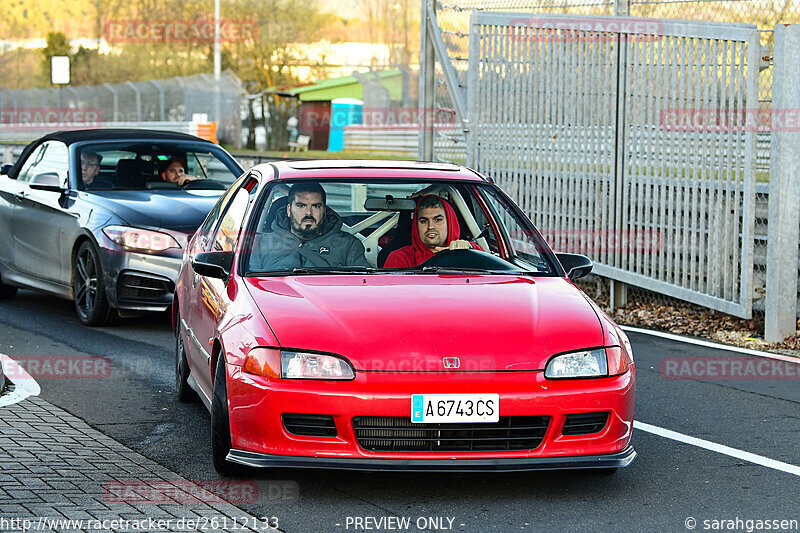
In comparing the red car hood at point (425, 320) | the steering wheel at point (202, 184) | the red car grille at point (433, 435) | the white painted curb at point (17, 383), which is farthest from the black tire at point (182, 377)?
the steering wheel at point (202, 184)

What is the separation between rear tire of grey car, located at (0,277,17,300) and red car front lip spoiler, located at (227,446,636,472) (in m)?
7.92

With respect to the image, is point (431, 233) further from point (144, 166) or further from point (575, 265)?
point (144, 166)

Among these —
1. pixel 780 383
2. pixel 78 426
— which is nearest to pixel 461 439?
pixel 78 426

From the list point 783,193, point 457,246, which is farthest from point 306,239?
point 783,193

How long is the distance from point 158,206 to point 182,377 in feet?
11.7

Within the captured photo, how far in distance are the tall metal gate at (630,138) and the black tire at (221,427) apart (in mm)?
5830

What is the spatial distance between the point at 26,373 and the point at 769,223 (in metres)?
5.72

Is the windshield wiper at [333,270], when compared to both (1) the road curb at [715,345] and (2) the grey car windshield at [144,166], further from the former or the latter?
(2) the grey car windshield at [144,166]

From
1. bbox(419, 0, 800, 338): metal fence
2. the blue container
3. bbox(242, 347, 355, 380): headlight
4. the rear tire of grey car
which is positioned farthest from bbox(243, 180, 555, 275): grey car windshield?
the blue container

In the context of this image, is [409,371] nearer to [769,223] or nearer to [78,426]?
[78,426]

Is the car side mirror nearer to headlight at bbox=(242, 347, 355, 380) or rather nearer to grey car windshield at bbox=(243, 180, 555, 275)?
grey car windshield at bbox=(243, 180, 555, 275)

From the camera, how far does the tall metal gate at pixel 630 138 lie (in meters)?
10.6

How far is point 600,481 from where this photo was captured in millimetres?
5797

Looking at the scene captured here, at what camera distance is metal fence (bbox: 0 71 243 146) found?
164 ft
